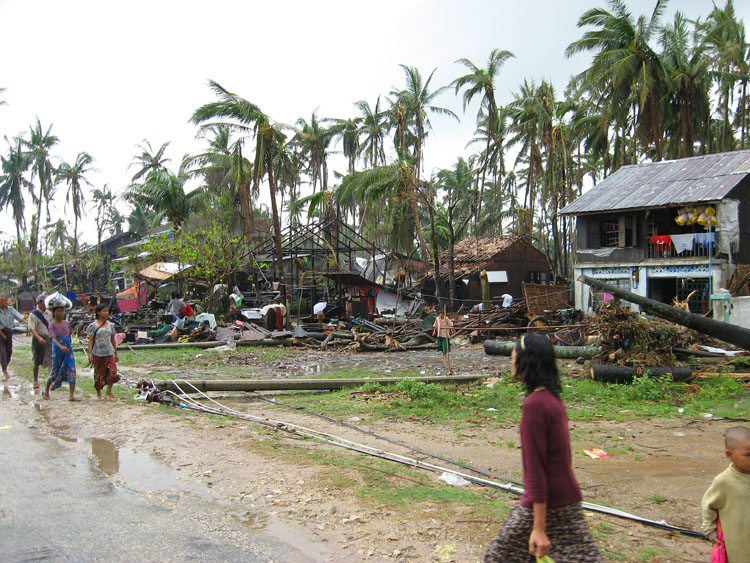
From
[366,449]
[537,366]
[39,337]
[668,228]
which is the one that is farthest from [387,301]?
[537,366]

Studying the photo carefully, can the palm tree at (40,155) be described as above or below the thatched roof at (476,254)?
above

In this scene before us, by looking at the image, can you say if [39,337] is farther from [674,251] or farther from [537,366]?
[674,251]

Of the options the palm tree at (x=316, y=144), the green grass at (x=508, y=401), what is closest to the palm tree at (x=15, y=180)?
the palm tree at (x=316, y=144)

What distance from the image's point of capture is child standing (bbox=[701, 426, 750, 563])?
2.91 m

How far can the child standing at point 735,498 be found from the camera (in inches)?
115

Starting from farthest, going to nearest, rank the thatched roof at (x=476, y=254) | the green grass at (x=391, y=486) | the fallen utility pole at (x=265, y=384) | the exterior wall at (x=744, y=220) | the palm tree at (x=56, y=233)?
the palm tree at (x=56, y=233) < the thatched roof at (x=476, y=254) < the exterior wall at (x=744, y=220) < the fallen utility pole at (x=265, y=384) < the green grass at (x=391, y=486)

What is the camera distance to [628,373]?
10.9 meters

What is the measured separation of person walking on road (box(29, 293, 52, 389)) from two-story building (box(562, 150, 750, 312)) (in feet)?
67.1

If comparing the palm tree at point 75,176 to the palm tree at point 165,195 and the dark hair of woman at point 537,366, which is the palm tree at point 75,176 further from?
the dark hair of woman at point 537,366

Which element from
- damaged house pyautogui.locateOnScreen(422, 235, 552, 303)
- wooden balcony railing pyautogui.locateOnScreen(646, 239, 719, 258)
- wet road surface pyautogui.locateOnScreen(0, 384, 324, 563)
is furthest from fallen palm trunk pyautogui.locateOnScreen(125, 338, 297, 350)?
wooden balcony railing pyautogui.locateOnScreen(646, 239, 719, 258)

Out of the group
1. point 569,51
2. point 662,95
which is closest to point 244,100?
point 569,51

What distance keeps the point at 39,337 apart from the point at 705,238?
22707 millimetres

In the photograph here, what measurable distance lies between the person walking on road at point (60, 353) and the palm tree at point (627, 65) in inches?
939

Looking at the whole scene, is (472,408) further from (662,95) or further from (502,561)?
(662,95)
